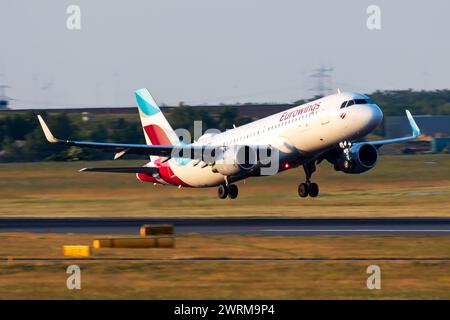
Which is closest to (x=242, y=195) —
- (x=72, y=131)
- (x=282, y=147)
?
(x=282, y=147)

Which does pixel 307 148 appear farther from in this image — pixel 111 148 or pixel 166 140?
pixel 166 140

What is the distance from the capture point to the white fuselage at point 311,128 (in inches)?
1777

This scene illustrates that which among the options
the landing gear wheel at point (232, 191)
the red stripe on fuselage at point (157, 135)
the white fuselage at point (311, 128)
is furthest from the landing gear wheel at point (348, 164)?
the red stripe on fuselage at point (157, 135)

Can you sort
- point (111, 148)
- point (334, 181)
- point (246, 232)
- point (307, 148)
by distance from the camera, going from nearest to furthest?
1. point (246, 232)
2. point (307, 148)
3. point (111, 148)
4. point (334, 181)

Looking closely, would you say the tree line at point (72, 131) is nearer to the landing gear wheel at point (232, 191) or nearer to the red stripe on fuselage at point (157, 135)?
the red stripe on fuselage at point (157, 135)

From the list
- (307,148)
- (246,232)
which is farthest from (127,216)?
(246,232)

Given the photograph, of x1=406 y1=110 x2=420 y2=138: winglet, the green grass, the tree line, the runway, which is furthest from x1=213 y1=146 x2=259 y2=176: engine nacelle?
the tree line

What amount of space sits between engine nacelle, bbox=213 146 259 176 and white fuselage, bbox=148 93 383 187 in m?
0.90

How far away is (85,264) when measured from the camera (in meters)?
29.6

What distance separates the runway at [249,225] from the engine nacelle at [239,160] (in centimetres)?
335

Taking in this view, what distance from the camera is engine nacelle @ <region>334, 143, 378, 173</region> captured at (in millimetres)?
48938

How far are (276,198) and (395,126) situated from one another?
7281 cm

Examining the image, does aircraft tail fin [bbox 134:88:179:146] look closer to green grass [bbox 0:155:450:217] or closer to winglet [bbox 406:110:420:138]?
green grass [bbox 0:155:450:217]

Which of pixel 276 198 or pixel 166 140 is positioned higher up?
pixel 166 140
